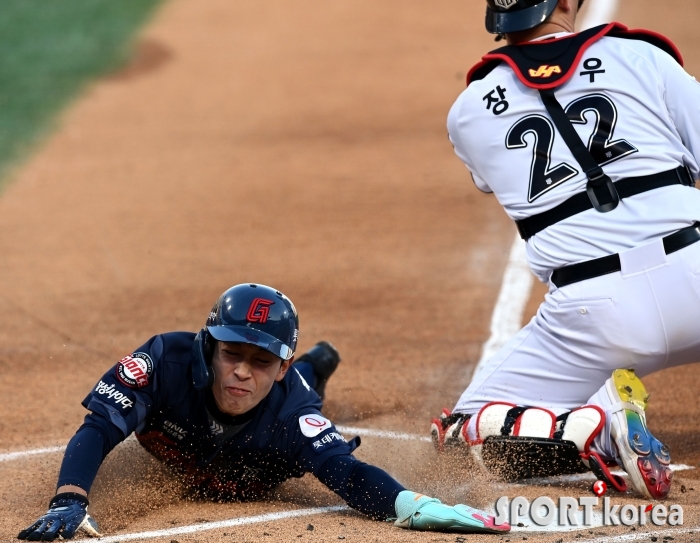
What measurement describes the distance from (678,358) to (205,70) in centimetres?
1129

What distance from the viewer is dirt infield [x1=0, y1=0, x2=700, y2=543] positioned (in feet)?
15.7

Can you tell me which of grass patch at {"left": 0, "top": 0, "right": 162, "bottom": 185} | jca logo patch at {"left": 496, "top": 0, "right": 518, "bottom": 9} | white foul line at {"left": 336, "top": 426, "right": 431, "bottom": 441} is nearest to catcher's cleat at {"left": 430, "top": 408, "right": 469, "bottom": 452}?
white foul line at {"left": 336, "top": 426, "right": 431, "bottom": 441}

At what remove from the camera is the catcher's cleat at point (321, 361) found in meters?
5.77

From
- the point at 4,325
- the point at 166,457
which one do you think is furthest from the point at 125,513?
the point at 4,325

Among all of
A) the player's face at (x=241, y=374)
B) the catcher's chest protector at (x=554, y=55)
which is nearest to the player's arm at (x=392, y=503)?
the player's face at (x=241, y=374)

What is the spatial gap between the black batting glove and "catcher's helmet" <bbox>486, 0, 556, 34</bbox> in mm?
2644

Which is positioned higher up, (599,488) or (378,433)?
(599,488)

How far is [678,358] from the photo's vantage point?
4547 millimetres

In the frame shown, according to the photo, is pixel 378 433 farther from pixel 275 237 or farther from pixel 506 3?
pixel 275 237

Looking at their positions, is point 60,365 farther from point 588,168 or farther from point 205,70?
point 205,70

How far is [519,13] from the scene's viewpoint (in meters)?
4.59

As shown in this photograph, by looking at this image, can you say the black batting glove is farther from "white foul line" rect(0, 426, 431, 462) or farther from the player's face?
"white foul line" rect(0, 426, 431, 462)

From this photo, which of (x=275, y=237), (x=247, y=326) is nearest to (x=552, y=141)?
(x=247, y=326)

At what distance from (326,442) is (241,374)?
0.45 metres
